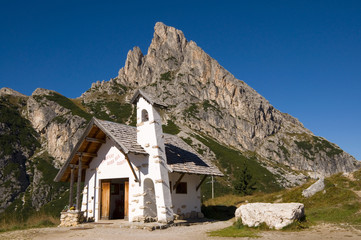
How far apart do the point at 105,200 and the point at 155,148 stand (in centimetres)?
547

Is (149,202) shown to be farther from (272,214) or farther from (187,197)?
(272,214)

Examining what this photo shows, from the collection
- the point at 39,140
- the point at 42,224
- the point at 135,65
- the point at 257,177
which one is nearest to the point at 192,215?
the point at 42,224

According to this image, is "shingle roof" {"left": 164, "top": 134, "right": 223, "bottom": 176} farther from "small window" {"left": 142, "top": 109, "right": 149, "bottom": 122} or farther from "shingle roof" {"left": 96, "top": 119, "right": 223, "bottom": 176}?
"small window" {"left": 142, "top": 109, "right": 149, "bottom": 122}

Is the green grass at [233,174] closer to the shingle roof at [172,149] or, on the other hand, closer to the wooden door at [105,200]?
the shingle roof at [172,149]

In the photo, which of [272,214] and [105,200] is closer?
[272,214]

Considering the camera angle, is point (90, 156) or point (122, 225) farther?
point (90, 156)

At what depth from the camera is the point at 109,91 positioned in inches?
6860

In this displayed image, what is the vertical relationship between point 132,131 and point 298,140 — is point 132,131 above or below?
below

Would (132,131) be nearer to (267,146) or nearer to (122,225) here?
(122,225)

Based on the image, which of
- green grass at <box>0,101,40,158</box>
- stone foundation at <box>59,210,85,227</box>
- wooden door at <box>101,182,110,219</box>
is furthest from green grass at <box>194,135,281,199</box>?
green grass at <box>0,101,40,158</box>

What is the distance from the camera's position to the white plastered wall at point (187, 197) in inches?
765

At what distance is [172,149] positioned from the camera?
21.4m

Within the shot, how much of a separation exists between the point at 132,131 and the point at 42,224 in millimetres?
8207

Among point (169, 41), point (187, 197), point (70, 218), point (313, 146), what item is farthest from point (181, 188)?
point (169, 41)
